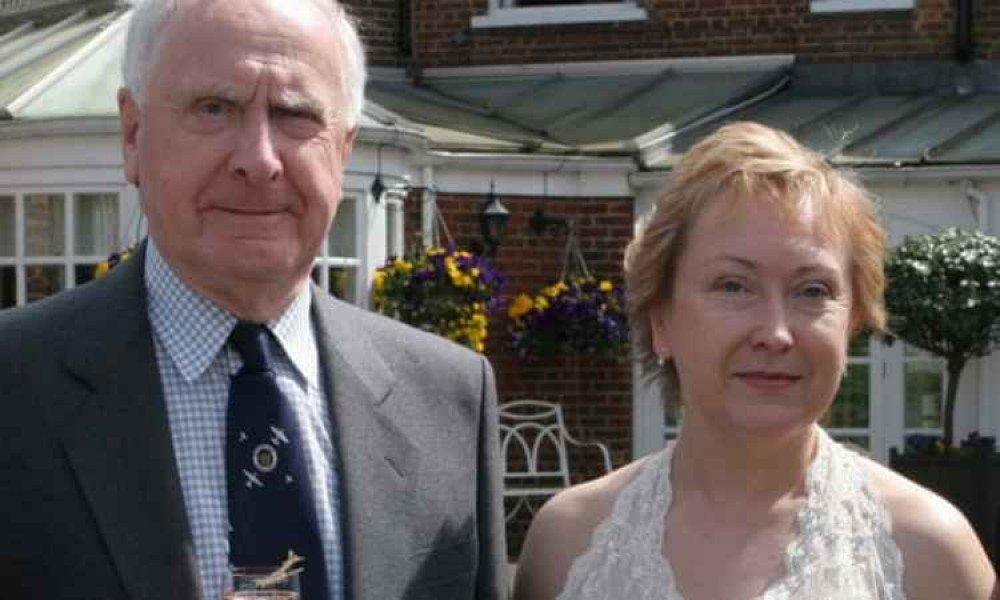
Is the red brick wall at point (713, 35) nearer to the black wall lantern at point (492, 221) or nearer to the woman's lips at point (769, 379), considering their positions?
the black wall lantern at point (492, 221)

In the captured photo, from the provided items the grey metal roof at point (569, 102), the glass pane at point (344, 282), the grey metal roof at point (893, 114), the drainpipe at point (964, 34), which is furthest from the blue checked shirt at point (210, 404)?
the drainpipe at point (964, 34)

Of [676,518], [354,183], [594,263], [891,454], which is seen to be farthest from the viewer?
[594,263]

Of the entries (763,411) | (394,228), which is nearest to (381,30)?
(394,228)

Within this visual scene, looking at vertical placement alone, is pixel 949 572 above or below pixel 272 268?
below

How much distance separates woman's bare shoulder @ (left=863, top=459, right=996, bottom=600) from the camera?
3.48 m

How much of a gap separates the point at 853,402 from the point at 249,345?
378 inches

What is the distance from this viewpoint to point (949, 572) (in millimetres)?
3488

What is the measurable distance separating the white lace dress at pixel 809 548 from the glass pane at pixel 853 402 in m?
8.78

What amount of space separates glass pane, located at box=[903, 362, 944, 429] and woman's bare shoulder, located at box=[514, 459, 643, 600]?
28.7 ft

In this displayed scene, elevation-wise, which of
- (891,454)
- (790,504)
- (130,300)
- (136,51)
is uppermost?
(136,51)

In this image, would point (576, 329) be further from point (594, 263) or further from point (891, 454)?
point (891, 454)

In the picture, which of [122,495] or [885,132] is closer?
[122,495]

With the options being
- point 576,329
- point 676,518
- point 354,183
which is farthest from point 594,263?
point 676,518

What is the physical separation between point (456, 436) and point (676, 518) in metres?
0.48
